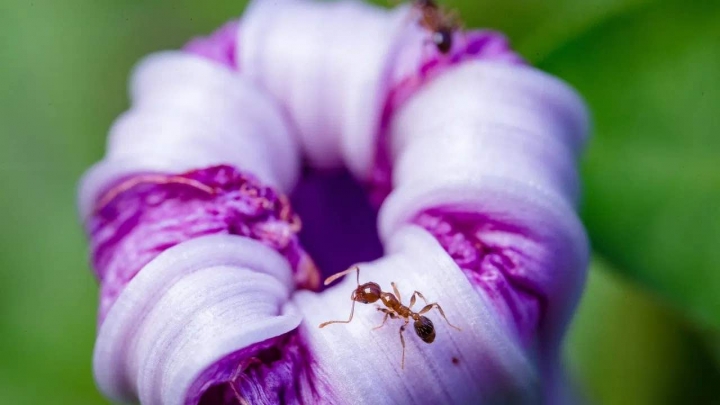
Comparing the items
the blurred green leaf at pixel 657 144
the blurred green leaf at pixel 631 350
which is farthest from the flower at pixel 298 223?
the blurred green leaf at pixel 631 350

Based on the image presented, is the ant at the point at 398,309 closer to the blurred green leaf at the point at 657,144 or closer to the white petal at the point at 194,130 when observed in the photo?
the white petal at the point at 194,130

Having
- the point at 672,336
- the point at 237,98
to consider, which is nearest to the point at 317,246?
the point at 237,98

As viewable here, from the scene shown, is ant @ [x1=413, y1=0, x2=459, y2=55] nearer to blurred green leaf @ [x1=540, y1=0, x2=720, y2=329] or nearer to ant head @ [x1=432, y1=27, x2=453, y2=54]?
ant head @ [x1=432, y1=27, x2=453, y2=54]

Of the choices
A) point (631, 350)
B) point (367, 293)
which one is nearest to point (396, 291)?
point (367, 293)

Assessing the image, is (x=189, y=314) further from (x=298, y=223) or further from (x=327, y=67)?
(x=327, y=67)

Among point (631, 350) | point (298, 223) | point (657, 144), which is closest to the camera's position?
point (298, 223)

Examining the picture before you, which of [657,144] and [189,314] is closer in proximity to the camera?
[189,314]

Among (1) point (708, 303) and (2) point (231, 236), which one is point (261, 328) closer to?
(2) point (231, 236)

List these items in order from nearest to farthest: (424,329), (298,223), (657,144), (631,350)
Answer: (424,329), (298,223), (657,144), (631,350)
